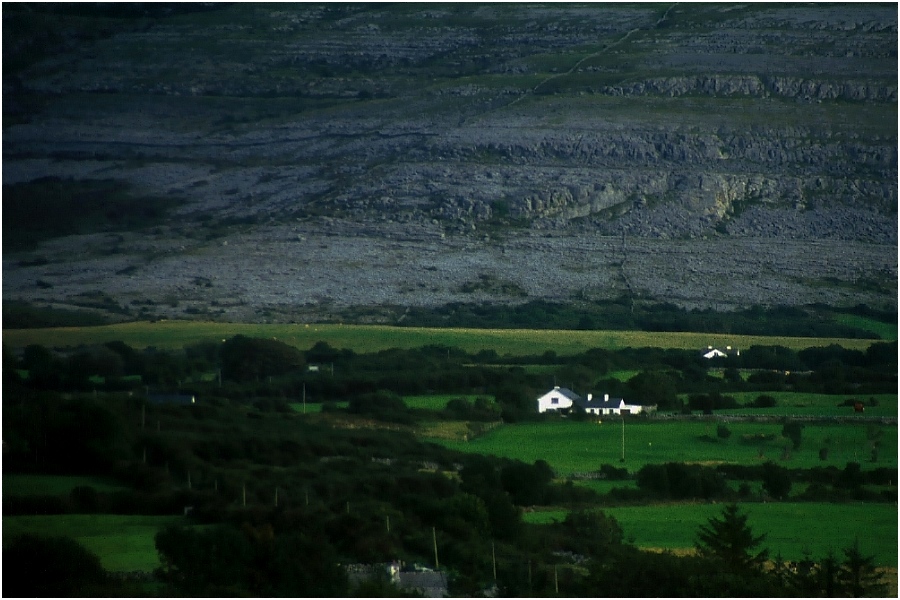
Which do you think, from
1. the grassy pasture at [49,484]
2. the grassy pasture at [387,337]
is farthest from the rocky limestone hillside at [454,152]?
the grassy pasture at [49,484]

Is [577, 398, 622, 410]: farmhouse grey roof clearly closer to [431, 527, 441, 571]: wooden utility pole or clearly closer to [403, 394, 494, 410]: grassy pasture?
[403, 394, 494, 410]: grassy pasture

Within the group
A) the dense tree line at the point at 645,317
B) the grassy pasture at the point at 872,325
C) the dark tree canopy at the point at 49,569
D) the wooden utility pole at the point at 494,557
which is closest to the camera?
the dark tree canopy at the point at 49,569

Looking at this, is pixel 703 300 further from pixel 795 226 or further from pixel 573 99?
pixel 573 99

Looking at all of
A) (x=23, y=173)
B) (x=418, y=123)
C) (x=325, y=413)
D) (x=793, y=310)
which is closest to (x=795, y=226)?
(x=793, y=310)

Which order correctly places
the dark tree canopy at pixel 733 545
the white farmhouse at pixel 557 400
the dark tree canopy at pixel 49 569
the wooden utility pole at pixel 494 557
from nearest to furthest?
the dark tree canopy at pixel 49 569, the wooden utility pole at pixel 494 557, the dark tree canopy at pixel 733 545, the white farmhouse at pixel 557 400

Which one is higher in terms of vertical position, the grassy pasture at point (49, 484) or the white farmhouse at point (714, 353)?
the white farmhouse at point (714, 353)

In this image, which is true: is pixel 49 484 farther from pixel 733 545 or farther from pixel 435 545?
pixel 733 545

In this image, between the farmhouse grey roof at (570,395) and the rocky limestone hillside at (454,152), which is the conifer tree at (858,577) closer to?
the farmhouse grey roof at (570,395)
